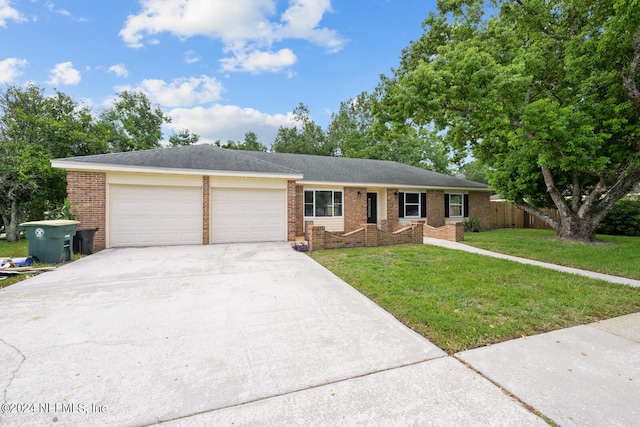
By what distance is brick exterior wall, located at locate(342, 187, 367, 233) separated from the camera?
→ 13367 millimetres

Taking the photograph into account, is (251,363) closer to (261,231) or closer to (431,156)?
(261,231)

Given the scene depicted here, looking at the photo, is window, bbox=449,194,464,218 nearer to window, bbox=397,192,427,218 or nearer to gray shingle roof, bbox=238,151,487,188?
gray shingle roof, bbox=238,151,487,188

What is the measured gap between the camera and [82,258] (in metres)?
7.44

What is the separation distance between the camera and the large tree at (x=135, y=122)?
71.9 feet

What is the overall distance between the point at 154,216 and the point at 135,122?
69.3ft

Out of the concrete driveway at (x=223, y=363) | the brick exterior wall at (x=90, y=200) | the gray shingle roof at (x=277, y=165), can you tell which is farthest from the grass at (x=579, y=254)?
the brick exterior wall at (x=90, y=200)

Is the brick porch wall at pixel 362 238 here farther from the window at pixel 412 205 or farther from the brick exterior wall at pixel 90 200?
the brick exterior wall at pixel 90 200

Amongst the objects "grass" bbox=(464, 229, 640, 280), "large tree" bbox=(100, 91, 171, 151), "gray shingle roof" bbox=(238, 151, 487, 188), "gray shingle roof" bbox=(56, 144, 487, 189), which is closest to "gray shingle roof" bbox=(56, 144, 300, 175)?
"gray shingle roof" bbox=(56, 144, 487, 189)

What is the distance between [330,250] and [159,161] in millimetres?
6784

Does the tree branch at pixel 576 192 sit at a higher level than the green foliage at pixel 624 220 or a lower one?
higher

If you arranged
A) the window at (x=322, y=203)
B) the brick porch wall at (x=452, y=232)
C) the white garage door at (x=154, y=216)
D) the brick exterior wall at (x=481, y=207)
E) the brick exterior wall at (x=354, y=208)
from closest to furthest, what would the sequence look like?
the white garage door at (x=154, y=216), the brick porch wall at (x=452, y=232), the window at (x=322, y=203), the brick exterior wall at (x=354, y=208), the brick exterior wall at (x=481, y=207)

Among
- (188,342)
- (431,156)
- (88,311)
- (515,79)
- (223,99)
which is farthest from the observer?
(431,156)

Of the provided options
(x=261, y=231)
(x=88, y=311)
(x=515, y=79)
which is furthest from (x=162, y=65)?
(x=515, y=79)

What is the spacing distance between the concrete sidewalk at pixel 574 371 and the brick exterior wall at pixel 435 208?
39.1 feet
